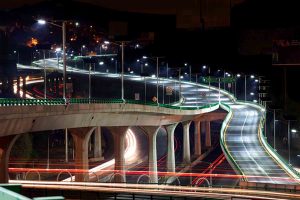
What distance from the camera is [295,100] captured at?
151250 mm

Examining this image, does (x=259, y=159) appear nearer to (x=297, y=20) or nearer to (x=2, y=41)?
(x=297, y=20)

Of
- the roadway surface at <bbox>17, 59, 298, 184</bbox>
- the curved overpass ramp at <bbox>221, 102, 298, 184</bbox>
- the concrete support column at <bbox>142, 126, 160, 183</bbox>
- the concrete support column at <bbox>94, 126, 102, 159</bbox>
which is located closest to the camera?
the curved overpass ramp at <bbox>221, 102, 298, 184</bbox>

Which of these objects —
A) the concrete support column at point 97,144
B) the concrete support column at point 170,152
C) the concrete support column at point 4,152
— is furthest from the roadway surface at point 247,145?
the concrete support column at point 97,144

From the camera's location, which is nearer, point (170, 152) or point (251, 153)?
point (251, 153)

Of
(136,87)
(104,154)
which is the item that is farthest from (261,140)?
(136,87)

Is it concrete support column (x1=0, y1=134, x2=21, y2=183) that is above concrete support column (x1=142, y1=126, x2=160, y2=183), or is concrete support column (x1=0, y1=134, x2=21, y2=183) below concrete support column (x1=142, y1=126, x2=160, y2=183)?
above

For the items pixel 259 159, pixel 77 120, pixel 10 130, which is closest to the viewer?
pixel 10 130

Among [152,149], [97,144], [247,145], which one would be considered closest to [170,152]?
[152,149]

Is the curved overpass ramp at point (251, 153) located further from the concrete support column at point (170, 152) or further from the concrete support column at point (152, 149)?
the concrete support column at point (152, 149)

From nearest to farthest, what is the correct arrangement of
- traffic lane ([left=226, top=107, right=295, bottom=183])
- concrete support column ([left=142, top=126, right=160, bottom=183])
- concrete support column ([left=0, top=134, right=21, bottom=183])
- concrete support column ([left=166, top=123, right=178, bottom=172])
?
concrete support column ([left=0, top=134, right=21, bottom=183])
traffic lane ([left=226, top=107, right=295, bottom=183])
concrete support column ([left=142, top=126, right=160, bottom=183])
concrete support column ([left=166, top=123, right=178, bottom=172])

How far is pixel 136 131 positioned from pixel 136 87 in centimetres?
4164

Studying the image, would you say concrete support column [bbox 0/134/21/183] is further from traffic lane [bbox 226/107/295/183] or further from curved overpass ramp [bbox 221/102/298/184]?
traffic lane [bbox 226/107/295/183]

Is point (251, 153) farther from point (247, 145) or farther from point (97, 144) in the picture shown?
point (97, 144)

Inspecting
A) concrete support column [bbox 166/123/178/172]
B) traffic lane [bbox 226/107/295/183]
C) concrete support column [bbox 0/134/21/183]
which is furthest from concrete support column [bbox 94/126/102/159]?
concrete support column [bbox 0/134/21/183]
